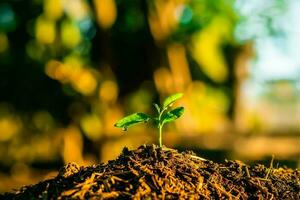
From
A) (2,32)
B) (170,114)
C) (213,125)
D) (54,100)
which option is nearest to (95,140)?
(54,100)

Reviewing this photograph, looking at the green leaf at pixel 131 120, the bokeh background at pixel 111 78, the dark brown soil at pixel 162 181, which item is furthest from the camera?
the bokeh background at pixel 111 78

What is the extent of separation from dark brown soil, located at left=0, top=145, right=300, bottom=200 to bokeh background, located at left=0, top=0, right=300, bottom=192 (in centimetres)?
1524

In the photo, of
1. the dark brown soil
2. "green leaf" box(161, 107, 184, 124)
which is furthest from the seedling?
the dark brown soil

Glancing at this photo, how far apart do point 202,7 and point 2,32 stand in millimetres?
8612

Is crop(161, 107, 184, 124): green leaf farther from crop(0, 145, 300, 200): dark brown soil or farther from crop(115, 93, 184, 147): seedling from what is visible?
crop(0, 145, 300, 200): dark brown soil

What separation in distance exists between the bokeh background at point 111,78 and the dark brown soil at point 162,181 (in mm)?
15242

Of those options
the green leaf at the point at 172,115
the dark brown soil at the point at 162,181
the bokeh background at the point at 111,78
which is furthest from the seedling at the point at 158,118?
the bokeh background at the point at 111,78

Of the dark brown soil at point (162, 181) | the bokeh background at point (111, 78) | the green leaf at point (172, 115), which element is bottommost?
the dark brown soil at point (162, 181)

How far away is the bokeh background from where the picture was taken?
21.0 meters

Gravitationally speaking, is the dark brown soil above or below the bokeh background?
below

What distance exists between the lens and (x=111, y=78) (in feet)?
72.4

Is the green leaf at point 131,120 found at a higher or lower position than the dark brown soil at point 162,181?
higher

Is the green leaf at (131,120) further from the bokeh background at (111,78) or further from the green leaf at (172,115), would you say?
the bokeh background at (111,78)

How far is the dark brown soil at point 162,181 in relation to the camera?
2320mm
